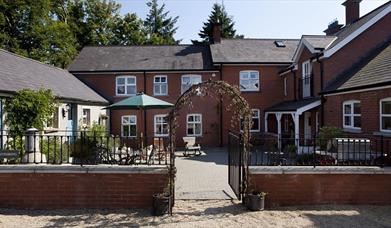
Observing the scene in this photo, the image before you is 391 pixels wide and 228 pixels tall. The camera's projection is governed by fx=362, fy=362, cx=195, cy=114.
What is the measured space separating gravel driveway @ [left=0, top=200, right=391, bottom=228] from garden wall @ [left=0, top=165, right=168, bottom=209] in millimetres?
227

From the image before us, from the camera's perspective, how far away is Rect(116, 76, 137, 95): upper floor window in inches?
930

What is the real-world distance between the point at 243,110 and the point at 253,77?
1603 cm

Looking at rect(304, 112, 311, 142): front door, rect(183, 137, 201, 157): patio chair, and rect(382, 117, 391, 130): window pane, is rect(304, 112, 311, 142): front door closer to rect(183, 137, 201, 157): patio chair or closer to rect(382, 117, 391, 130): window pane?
rect(183, 137, 201, 157): patio chair

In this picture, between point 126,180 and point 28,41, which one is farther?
point 28,41

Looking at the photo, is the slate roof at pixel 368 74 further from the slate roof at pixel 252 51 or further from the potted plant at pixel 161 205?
the potted plant at pixel 161 205

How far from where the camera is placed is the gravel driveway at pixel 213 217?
22.4 feet

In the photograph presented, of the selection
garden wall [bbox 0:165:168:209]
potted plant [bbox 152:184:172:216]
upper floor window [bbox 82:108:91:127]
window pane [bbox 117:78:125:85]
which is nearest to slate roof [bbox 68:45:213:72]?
window pane [bbox 117:78:125:85]

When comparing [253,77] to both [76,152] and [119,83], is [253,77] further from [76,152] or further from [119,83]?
[76,152]

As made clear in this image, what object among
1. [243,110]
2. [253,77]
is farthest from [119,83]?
[243,110]

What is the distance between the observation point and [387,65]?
13.1 m

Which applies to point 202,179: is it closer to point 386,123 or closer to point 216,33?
point 386,123

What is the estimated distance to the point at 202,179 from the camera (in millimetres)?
11344

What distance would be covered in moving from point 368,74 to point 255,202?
9028 mm

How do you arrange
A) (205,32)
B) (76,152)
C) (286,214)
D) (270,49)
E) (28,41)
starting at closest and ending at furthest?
(286,214) < (76,152) < (270,49) < (28,41) < (205,32)
